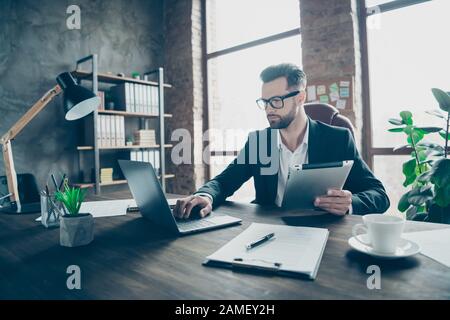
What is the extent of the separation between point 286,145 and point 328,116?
279 mm

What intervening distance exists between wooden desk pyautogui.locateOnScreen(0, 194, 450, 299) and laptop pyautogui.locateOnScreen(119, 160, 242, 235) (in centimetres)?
4

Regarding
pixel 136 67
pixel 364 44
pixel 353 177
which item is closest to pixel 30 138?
pixel 136 67

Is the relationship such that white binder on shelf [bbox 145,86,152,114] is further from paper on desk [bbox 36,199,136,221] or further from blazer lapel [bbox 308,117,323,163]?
blazer lapel [bbox 308,117,323,163]

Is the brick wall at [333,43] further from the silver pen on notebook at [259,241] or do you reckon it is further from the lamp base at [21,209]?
the lamp base at [21,209]

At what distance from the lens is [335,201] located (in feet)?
3.60

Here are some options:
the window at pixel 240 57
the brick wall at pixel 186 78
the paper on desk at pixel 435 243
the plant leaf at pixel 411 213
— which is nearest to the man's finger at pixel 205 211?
the paper on desk at pixel 435 243

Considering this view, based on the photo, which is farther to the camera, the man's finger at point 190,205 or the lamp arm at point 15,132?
the lamp arm at point 15,132

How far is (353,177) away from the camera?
59.9 inches

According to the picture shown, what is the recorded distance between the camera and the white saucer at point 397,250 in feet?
2.29

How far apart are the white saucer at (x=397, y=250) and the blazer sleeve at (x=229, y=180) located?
0.65m

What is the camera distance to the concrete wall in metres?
3.10
